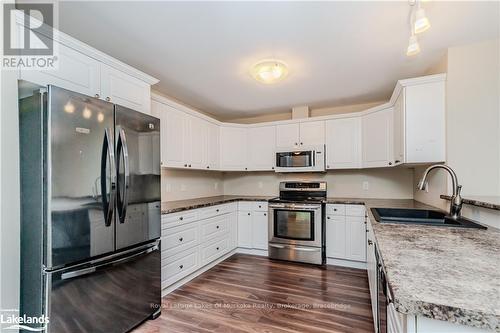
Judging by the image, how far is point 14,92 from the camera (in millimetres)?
1529

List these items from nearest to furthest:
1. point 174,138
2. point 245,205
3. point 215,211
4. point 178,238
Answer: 1. point 178,238
2. point 174,138
3. point 215,211
4. point 245,205

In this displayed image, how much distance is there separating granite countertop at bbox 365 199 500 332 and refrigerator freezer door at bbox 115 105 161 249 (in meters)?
1.75

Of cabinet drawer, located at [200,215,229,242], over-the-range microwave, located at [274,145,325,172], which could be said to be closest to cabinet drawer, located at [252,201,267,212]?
cabinet drawer, located at [200,215,229,242]

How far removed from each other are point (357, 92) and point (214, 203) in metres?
2.63

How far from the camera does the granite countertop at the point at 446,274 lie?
0.63m

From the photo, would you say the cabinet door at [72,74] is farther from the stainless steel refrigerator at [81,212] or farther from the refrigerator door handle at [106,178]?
the refrigerator door handle at [106,178]

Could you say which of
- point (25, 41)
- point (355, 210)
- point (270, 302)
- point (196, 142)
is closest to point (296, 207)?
point (355, 210)

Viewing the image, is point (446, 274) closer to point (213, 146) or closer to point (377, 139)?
point (377, 139)

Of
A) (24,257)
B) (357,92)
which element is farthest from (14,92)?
(357,92)

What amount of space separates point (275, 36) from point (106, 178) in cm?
180

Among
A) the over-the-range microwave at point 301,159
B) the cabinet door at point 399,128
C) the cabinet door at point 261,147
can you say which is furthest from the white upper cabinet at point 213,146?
the cabinet door at point 399,128

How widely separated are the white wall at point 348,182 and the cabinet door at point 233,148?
519mm

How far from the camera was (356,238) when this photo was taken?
133 inches

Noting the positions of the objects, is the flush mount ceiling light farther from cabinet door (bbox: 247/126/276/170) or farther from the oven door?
the oven door
